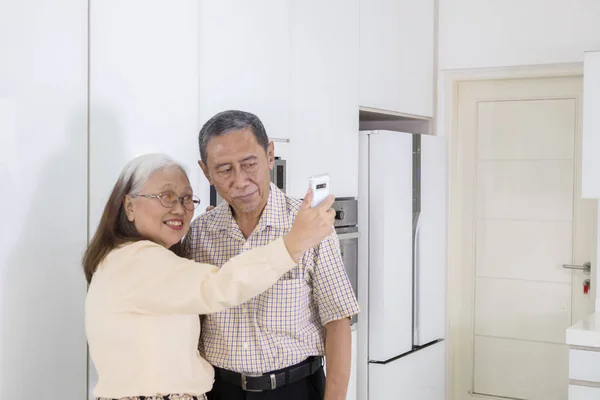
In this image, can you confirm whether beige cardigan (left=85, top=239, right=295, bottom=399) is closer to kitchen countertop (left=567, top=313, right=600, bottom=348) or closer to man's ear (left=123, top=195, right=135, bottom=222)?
man's ear (left=123, top=195, right=135, bottom=222)

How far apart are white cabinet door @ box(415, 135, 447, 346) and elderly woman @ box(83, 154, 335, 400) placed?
2.36 m

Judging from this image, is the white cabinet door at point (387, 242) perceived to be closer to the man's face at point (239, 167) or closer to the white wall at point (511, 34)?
the white wall at point (511, 34)

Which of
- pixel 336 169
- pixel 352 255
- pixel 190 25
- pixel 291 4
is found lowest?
pixel 352 255

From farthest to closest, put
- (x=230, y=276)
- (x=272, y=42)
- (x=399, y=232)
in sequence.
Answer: (x=399, y=232)
(x=272, y=42)
(x=230, y=276)

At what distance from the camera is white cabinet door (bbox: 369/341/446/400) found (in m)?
3.79

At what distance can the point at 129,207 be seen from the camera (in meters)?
1.88

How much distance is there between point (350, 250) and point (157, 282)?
207 cm

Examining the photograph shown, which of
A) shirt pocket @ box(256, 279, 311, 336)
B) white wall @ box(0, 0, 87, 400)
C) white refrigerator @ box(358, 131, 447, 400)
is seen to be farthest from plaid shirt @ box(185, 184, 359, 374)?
white refrigerator @ box(358, 131, 447, 400)

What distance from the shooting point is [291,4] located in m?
3.19

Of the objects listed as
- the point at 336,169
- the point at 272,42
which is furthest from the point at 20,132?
the point at 336,169

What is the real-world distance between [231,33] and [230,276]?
1394mm

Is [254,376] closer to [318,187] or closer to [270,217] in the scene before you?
[270,217]

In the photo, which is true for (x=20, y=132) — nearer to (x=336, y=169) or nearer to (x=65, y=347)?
(x=65, y=347)

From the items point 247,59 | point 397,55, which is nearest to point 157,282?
point 247,59
